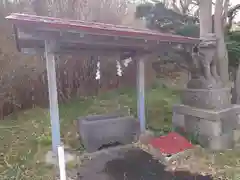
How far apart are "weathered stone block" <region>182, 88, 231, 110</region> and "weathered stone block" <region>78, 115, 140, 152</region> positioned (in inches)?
62.4

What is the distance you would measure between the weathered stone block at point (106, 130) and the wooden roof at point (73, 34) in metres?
1.88

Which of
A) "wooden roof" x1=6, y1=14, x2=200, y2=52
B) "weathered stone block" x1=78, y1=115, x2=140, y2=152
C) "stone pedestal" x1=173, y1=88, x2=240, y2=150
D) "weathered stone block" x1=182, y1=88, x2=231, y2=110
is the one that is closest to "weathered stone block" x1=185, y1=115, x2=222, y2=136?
"stone pedestal" x1=173, y1=88, x2=240, y2=150

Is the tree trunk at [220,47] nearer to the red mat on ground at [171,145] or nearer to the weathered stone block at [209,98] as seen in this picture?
the weathered stone block at [209,98]

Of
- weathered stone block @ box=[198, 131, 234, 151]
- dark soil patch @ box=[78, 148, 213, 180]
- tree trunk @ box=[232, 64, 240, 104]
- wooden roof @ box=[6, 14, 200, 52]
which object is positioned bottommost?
dark soil patch @ box=[78, 148, 213, 180]

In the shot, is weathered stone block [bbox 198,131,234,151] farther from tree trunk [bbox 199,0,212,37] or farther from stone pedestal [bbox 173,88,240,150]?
tree trunk [bbox 199,0,212,37]

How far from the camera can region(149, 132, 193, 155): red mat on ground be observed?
4.88 meters

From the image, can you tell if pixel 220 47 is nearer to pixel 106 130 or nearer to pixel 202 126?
pixel 202 126

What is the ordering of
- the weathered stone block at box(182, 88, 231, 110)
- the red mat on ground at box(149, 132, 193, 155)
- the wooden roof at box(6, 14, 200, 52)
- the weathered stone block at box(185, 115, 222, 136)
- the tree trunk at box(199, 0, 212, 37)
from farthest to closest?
the tree trunk at box(199, 0, 212, 37)
the weathered stone block at box(182, 88, 231, 110)
the weathered stone block at box(185, 115, 222, 136)
the red mat on ground at box(149, 132, 193, 155)
the wooden roof at box(6, 14, 200, 52)

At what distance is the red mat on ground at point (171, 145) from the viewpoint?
4.88m

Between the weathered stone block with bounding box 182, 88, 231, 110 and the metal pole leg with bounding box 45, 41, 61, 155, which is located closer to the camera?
the metal pole leg with bounding box 45, 41, 61, 155

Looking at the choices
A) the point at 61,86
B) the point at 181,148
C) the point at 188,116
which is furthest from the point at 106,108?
the point at 181,148

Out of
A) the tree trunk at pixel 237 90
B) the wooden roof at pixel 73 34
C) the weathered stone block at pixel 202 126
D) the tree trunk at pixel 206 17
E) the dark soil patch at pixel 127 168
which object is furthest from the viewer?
the tree trunk at pixel 237 90

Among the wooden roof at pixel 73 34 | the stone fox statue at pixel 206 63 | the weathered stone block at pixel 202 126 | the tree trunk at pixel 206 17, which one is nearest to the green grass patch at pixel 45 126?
the weathered stone block at pixel 202 126

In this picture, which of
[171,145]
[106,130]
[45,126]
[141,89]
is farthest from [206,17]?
[45,126]
